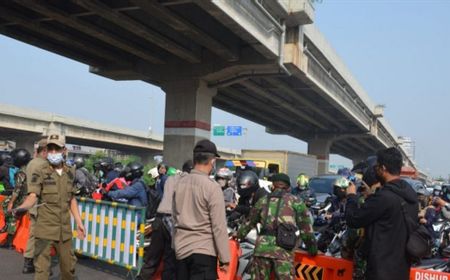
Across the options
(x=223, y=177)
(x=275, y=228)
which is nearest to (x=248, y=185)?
(x=223, y=177)

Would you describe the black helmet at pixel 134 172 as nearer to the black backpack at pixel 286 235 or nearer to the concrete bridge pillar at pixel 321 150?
the black backpack at pixel 286 235

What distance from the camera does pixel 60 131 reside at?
50.0 meters

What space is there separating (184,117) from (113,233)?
681 inches

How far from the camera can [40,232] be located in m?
5.12

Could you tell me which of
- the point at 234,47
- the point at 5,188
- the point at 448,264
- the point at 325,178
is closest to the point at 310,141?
the point at 234,47

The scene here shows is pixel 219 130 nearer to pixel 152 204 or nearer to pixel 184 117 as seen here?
pixel 184 117

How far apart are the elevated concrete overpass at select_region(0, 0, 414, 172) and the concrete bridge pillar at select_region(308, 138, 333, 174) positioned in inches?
665

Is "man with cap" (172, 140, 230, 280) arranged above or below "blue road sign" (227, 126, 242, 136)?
below

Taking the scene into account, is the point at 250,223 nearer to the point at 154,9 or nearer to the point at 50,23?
the point at 154,9

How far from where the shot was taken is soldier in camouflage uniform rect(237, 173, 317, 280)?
438cm

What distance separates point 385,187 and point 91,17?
1632 centimetres

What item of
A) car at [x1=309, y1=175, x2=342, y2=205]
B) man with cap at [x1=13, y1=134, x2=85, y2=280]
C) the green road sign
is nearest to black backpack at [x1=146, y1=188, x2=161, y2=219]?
man with cap at [x1=13, y1=134, x2=85, y2=280]

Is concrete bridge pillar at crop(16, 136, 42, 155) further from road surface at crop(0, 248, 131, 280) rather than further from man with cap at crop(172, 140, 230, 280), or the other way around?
man with cap at crop(172, 140, 230, 280)

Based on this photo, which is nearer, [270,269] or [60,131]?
[270,269]
